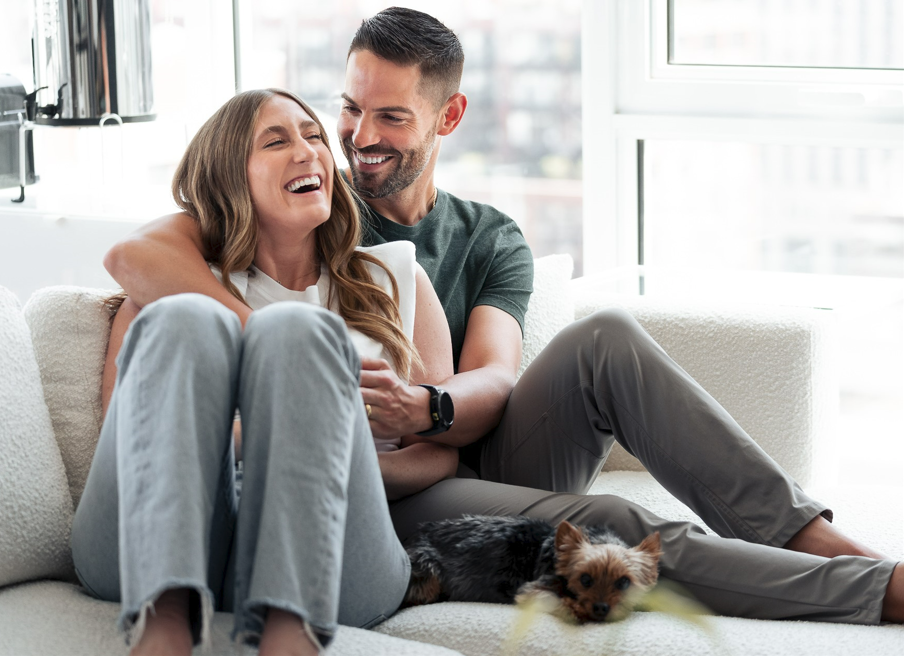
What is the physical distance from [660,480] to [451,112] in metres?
0.96

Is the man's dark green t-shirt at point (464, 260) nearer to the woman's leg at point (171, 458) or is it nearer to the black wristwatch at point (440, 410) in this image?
the black wristwatch at point (440, 410)

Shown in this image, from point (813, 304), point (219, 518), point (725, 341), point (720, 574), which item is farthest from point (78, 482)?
point (813, 304)

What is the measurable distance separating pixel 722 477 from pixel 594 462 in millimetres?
287

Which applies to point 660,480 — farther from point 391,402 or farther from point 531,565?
point 391,402

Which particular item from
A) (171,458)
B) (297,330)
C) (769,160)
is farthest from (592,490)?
(769,160)

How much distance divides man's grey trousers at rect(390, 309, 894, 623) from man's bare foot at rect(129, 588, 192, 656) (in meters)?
0.56

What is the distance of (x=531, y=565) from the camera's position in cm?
148

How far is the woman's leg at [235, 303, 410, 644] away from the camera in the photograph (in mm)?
1165

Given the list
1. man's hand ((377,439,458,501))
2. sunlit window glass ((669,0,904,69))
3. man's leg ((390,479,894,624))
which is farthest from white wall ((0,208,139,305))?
sunlit window glass ((669,0,904,69))

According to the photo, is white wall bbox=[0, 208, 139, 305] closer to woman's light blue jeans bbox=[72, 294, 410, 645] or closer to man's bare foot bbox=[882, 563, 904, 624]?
woman's light blue jeans bbox=[72, 294, 410, 645]

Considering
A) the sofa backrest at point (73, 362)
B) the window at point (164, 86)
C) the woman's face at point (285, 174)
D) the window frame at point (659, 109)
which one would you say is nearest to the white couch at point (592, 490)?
the sofa backrest at point (73, 362)

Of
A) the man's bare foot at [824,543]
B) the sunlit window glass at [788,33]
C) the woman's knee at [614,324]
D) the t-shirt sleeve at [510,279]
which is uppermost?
the sunlit window glass at [788,33]

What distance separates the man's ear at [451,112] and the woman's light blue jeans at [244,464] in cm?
101

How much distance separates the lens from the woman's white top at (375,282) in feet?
5.77
